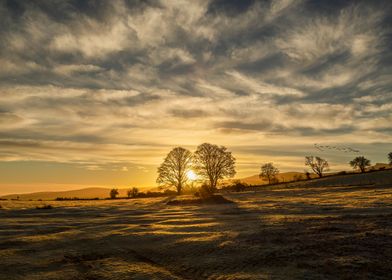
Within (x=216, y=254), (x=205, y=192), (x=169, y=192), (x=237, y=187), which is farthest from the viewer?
(x=169, y=192)

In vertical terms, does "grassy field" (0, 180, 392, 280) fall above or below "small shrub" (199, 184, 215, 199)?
below

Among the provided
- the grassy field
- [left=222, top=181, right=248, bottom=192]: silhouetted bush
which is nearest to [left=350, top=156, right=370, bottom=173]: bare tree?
[left=222, top=181, right=248, bottom=192]: silhouetted bush

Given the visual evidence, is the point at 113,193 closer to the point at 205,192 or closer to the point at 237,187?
the point at 237,187

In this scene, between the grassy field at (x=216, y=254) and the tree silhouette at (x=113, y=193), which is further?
the tree silhouette at (x=113, y=193)

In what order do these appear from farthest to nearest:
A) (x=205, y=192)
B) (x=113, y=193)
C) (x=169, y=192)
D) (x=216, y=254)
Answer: (x=113, y=193) → (x=169, y=192) → (x=205, y=192) → (x=216, y=254)

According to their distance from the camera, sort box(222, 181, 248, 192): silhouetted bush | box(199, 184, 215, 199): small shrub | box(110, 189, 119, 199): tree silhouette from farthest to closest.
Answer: box(110, 189, 119, 199): tree silhouette, box(222, 181, 248, 192): silhouetted bush, box(199, 184, 215, 199): small shrub

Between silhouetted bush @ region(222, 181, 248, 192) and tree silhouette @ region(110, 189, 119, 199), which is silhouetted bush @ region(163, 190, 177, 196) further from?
tree silhouette @ region(110, 189, 119, 199)

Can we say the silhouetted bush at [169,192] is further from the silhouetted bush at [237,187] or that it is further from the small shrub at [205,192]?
the small shrub at [205,192]

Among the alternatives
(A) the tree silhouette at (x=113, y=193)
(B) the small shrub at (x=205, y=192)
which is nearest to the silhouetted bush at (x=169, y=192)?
(A) the tree silhouette at (x=113, y=193)

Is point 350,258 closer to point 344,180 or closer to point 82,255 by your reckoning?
point 82,255

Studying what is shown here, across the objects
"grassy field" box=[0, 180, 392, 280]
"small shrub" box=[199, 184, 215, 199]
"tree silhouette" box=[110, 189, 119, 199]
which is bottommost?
"grassy field" box=[0, 180, 392, 280]

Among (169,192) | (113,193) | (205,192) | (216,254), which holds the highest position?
(113,193)

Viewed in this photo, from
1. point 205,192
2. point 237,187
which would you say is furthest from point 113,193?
point 205,192

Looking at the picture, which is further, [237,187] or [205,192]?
[237,187]
